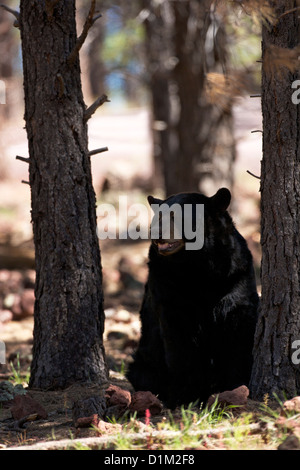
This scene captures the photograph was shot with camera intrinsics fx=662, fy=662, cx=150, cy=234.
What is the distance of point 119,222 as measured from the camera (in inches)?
596

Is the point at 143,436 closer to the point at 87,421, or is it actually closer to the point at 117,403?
the point at 87,421

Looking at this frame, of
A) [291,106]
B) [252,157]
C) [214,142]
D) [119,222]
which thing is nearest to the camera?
[291,106]

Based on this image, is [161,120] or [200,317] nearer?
[200,317]

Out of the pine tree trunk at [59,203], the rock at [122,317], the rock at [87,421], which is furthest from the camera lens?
the rock at [122,317]

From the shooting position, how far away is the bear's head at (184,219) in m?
4.66

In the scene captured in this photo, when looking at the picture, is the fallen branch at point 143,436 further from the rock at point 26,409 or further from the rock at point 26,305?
the rock at point 26,305

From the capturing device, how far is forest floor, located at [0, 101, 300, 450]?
3525mm

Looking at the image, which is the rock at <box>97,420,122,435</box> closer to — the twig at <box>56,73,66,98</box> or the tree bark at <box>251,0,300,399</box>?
the tree bark at <box>251,0,300,399</box>

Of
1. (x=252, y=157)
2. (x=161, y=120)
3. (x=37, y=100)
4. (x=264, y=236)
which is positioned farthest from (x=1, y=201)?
(x=264, y=236)

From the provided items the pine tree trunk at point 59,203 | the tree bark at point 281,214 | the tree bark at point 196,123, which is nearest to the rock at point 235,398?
the tree bark at point 281,214

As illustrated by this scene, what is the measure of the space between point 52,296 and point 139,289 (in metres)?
4.93

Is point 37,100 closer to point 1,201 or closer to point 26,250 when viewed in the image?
point 26,250

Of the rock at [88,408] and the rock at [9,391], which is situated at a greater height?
the rock at [88,408]

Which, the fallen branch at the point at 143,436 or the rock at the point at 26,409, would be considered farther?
the rock at the point at 26,409
